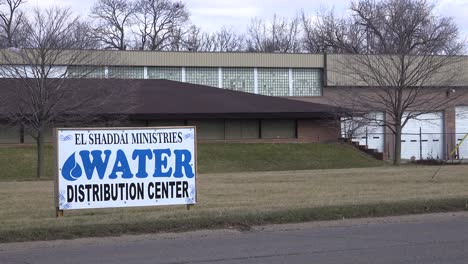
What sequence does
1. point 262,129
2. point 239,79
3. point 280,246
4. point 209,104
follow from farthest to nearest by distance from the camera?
1. point 239,79
2. point 262,129
3. point 209,104
4. point 280,246

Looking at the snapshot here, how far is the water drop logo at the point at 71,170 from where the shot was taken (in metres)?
12.3

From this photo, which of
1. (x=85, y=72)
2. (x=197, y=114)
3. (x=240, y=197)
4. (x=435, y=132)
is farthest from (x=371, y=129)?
(x=240, y=197)

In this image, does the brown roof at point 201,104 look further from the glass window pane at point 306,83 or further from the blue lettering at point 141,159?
the blue lettering at point 141,159

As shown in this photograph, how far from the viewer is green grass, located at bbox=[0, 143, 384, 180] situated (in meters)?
34.7

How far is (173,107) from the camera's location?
39781 millimetres

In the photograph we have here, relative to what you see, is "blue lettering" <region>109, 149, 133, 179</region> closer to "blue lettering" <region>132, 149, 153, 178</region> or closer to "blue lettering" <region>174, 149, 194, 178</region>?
"blue lettering" <region>132, 149, 153, 178</region>

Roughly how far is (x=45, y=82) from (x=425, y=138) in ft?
105

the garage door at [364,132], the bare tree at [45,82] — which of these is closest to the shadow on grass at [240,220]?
the bare tree at [45,82]

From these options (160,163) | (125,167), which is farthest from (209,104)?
(125,167)

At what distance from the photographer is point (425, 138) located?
49.7 m

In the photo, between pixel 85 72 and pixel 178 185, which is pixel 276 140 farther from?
pixel 178 185

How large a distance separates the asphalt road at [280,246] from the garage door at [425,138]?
37697mm

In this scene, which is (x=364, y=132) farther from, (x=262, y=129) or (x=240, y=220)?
(x=240, y=220)

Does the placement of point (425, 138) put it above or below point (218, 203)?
above
